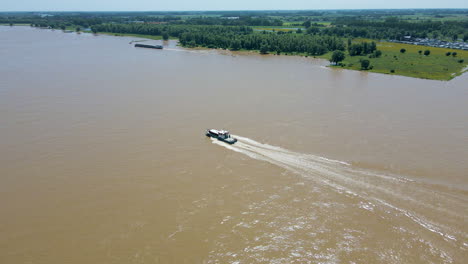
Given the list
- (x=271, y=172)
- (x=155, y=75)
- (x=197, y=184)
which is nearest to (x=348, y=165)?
(x=271, y=172)

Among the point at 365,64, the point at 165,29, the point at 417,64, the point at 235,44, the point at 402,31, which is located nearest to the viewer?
the point at 365,64

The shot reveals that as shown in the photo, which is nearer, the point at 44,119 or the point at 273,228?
the point at 273,228

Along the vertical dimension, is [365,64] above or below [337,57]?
below

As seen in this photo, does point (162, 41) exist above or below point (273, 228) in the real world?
above

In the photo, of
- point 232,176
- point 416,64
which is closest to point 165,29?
point 416,64

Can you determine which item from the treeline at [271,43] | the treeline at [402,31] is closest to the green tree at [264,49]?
the treeline at [271,43]

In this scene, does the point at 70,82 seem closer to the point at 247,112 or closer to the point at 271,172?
the point at 247,112

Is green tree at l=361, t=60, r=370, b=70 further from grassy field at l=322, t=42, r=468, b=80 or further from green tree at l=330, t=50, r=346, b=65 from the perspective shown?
green tree at l=330, t=50, r=346, b=65

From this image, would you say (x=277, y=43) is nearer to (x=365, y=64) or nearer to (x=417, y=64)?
(x=365, y=64)
